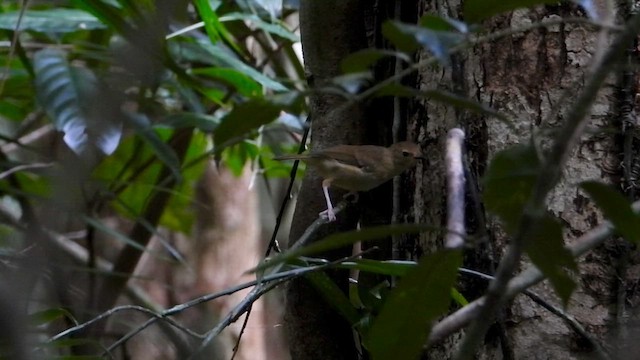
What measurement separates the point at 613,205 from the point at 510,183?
73 millimetres

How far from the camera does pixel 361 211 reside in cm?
143

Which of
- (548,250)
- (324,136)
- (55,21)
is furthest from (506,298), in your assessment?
(55,21)

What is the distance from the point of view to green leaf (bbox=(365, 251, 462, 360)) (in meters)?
0.66

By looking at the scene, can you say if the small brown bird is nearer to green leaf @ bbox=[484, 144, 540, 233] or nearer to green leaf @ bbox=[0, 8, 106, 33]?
green leaf @ bbox=[484, 144, 540, 233]

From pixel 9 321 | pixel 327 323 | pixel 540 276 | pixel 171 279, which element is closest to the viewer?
pixel 9 321

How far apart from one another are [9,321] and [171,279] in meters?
3.26

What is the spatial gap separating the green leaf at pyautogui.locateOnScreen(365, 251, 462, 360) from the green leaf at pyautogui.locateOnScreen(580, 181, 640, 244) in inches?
4.2

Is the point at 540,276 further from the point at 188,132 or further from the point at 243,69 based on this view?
the point at 188,132

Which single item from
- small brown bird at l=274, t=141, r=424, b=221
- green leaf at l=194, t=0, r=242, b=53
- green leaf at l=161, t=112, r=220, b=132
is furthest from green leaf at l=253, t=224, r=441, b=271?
green leaf at l=161, t=112, r=220, b=132

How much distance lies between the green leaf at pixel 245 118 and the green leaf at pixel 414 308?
0.53ft

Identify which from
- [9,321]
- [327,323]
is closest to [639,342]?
[9,321]

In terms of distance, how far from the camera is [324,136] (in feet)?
4.78

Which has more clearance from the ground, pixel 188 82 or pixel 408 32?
pixel 408 32

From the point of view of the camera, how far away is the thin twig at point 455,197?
1.90 feet
